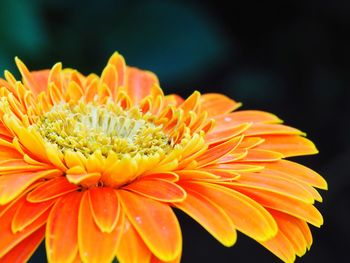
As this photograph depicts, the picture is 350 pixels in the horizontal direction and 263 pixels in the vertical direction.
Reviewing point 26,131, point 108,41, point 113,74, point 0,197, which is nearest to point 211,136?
point 113,74

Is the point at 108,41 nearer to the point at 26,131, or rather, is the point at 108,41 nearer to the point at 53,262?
the point at 26,131

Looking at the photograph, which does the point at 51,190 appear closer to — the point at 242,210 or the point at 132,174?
the point at 132,174

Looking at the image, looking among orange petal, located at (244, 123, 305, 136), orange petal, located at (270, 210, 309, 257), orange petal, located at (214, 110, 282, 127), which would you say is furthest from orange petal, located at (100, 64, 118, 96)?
orange petal, located at (270, 210, 309, 257)

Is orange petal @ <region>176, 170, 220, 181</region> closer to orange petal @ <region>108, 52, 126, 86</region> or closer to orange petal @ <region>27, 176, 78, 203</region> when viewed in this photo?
orange petal @ <region>27, 176, 78, 203</region>

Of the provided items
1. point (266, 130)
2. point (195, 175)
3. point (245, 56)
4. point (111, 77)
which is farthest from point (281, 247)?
point (245, 56)

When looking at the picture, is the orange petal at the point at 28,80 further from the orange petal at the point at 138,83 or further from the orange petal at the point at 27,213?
the orange petal at the point at 27,213

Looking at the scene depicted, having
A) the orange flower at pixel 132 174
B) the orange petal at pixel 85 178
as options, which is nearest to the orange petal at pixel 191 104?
the orange flower at pixel 132 174

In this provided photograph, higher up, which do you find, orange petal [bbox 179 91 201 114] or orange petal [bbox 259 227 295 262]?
orange petal [bbox 179 91 201 114]
